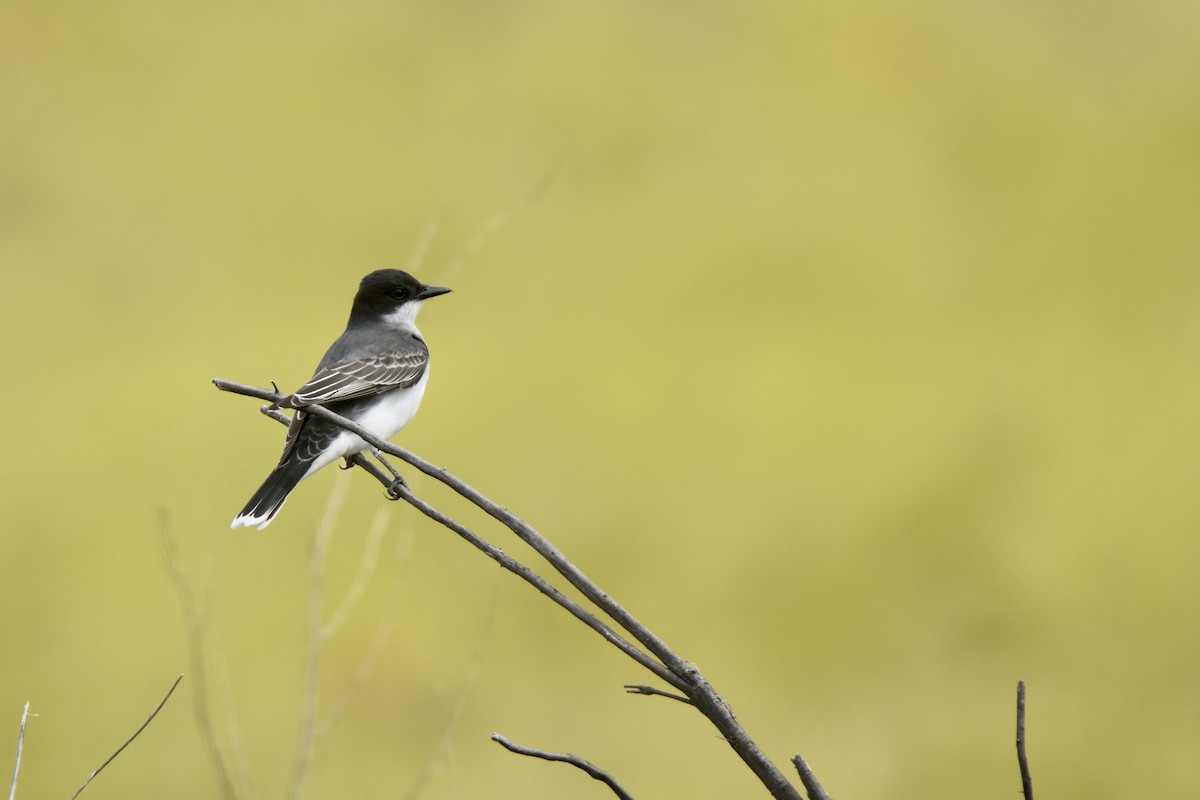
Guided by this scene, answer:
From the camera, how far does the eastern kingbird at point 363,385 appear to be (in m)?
3.38

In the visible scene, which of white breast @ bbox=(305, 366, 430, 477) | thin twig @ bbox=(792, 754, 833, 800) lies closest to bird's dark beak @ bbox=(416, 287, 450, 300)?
white breast @ bbox=(305, 366, 430, 477)

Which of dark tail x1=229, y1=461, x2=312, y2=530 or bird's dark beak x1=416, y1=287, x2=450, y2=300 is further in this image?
bird's dark beak x1=416, y1=287, x2=450, y2=300

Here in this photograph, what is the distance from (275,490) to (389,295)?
4.78 feet

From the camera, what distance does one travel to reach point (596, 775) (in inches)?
41.8

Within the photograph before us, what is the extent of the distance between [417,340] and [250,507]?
1.27 meters

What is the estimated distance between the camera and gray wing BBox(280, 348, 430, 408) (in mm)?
3535

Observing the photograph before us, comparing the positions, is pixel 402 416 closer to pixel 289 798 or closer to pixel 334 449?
pixel 334 449

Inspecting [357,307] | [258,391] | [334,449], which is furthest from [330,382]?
[258,391]

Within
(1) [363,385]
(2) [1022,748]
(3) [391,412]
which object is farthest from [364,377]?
(2) [1022,748]

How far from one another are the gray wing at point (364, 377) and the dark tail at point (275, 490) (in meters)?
0.21

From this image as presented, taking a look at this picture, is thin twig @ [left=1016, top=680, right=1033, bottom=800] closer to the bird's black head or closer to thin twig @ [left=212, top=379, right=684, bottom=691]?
thin twig @ [left=212, top=379, right=684, bottom=691]

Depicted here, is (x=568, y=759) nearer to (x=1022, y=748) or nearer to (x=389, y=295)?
(x=1022, y=748)

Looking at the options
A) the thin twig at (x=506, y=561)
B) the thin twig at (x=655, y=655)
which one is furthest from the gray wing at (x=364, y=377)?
the thin twig at (x=655, y=655)

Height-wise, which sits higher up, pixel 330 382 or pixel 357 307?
pixel 357 307
